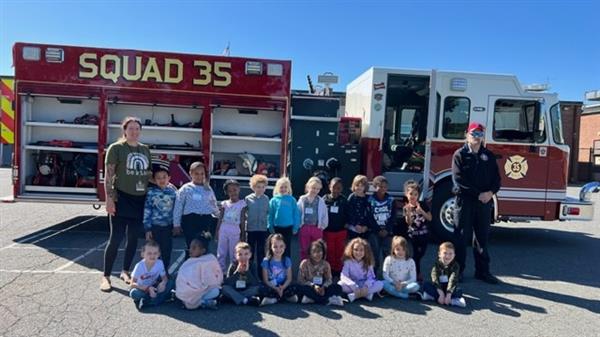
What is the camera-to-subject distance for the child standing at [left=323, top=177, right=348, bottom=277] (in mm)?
5512

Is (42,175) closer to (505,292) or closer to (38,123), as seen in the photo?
(38,123)

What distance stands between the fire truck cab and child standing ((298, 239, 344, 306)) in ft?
9.69

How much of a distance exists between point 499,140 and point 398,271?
3.59 metres

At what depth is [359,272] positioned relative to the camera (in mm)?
4832

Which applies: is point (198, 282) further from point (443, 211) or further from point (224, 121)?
point (443, 211)

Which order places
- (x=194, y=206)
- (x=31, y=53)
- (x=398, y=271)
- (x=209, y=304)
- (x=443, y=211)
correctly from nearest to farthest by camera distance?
(x=209, y=304), (x=398, y=271), (x=194, y=206), (x=31, y=53), (x=443, y=211)

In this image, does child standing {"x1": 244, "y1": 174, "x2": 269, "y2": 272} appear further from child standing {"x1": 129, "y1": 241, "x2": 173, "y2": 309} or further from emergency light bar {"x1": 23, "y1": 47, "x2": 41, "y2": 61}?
emergency light bar {"x1": 23, "y1": 47, "x2": 41, "y2": 61}

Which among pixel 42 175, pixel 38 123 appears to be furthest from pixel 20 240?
pixel 38 123

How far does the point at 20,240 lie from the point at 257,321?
4.76 metres

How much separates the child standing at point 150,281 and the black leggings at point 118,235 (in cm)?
44

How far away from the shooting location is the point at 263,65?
715 centimetres

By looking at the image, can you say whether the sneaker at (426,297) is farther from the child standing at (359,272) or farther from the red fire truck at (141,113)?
the red fire truck at (141,113)

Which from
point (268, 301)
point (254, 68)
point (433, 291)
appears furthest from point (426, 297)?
point (254, 68)

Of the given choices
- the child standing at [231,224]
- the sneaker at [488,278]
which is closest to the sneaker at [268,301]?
the child standing at [231,224]
